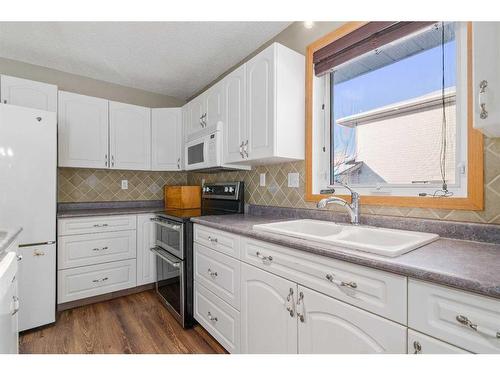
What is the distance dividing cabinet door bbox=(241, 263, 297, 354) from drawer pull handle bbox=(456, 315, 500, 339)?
0.61 metres

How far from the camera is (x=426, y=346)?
2.47ft

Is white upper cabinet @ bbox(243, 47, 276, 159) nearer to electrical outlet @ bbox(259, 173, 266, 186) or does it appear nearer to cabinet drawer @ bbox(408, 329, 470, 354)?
electrical outlet @ bbox(259, 173, 266, 186)

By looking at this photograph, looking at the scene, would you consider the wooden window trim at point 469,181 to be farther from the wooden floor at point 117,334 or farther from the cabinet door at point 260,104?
the wooden floor at point 117,334

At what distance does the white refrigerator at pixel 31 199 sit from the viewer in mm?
1840

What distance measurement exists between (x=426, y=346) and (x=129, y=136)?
2.99 metres

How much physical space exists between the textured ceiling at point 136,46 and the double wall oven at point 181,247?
124 centimetres

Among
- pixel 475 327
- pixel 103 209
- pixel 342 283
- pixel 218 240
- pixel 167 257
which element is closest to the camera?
pixel 475 327

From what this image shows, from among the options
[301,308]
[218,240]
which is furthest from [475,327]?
[218,240]

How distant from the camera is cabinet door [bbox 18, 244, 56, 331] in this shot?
191 centimetres

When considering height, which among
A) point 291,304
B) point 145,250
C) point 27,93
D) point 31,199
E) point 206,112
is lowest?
point 145,250

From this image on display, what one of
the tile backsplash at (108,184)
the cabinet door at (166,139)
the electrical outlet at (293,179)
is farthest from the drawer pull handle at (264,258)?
the tile backsplash at (108,184)

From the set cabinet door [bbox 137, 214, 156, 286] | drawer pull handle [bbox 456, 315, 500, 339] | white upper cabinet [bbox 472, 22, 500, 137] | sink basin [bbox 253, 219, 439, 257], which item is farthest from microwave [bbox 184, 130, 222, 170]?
drawer pull handle [bbox 456, 315, 500, 339]

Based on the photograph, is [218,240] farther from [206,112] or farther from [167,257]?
[206,112]
